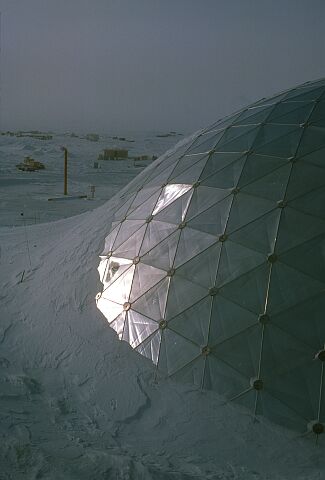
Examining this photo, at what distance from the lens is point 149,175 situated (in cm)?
1188

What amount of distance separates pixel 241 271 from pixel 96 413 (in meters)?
3.46

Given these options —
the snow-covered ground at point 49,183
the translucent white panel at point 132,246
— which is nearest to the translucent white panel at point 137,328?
the translucent white panel at point 132,246

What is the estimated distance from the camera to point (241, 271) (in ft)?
24.0

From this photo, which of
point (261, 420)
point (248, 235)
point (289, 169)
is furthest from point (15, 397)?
point (289, 169)

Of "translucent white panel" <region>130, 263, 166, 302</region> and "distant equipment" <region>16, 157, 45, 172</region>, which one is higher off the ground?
"distant equipment" <region>16, 157, 45, 172</region>

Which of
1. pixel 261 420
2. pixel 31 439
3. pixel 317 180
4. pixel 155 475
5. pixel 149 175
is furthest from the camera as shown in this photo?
pixel 149 175

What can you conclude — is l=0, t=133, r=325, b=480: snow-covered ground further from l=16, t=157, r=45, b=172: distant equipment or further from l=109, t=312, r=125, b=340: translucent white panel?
l=16, t=157, r=45, b=172: distant equipment

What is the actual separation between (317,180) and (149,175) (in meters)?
5.33

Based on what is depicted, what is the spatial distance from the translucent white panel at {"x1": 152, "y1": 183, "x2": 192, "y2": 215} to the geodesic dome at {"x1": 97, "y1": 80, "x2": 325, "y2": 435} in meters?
0.03

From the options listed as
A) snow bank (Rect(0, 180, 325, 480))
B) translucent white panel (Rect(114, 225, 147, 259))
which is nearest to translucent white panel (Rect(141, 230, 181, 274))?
translucent white panel (Rect(114, 225, 147, 259))

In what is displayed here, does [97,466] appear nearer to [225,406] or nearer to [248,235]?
[225,406]

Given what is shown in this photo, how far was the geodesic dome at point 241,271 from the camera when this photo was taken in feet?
21.8

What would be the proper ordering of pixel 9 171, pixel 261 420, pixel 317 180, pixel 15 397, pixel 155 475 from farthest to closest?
pixel 9 171
pixel 317 180
pixel 15 397
pixel 261 420
pixel 155 475

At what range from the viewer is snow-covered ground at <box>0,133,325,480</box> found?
5809mm
